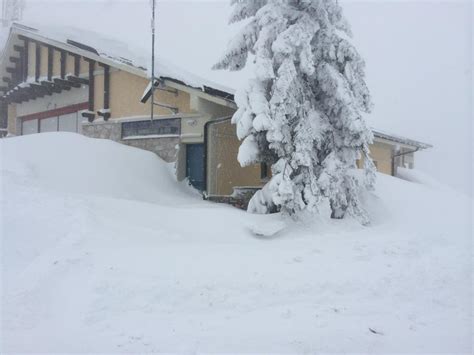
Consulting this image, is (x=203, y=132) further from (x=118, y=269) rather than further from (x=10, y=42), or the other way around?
(x=10, y=42)

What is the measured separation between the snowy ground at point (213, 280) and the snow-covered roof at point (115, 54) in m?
5.83

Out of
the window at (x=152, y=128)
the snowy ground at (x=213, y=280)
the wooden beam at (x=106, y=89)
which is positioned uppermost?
the wooden beam at (x=106, y=89)

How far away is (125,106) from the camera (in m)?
15.5

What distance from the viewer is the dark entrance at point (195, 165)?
1404cm

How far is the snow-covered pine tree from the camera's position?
8.95m

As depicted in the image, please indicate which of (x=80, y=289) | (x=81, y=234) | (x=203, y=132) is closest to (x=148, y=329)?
(x=80, y=289)

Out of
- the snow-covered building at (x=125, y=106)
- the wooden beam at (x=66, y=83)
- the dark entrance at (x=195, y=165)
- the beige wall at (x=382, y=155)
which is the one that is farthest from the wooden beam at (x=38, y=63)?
the beige wall at (x=382, y=155)

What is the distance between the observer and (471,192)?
2838 centimetres

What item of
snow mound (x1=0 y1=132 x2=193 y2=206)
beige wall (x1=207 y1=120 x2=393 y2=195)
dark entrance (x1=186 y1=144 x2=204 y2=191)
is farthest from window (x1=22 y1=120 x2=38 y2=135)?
beige wall (x1=207 y1=120 x2=393 y2=195)

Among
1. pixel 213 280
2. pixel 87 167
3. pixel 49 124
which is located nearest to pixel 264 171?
pixel 87 167

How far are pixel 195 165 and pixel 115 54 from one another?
19.9 feet

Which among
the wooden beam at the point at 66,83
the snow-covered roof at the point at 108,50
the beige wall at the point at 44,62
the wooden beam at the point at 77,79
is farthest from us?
the beige wall at the point at 44,62

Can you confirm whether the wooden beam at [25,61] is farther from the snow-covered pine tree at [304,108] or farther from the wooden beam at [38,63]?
the snow-covered pine tree at [304,108]

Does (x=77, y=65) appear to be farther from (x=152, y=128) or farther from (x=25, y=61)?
(x=152, y=128)
